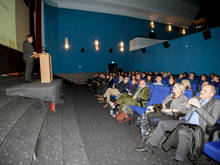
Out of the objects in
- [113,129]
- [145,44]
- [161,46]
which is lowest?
[113,129]

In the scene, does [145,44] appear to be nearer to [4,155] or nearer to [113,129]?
[113,129]

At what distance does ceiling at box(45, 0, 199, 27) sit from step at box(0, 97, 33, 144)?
32.6 ft

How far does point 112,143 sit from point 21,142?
4.53 feet

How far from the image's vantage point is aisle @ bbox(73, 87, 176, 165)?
72.2 inches

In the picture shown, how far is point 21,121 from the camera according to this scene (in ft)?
6.05

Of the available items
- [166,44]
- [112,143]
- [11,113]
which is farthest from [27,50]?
[166,44]

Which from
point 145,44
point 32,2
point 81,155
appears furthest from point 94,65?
point 81,155

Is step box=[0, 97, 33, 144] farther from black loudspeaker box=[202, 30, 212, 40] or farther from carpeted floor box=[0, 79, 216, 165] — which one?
black loudspeaker box=[202, 30, 212, 40]

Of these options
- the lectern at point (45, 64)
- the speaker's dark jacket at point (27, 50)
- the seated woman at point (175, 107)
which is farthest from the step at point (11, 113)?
the seated woman at point (175, 107)

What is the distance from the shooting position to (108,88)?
4.88m

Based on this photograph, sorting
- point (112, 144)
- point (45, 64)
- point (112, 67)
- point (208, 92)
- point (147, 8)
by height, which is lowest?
point (112, 144)

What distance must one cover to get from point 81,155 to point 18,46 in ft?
19.2

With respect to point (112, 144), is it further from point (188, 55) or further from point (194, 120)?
point (188, 55)

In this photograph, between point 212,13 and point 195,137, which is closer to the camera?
point 195,137
